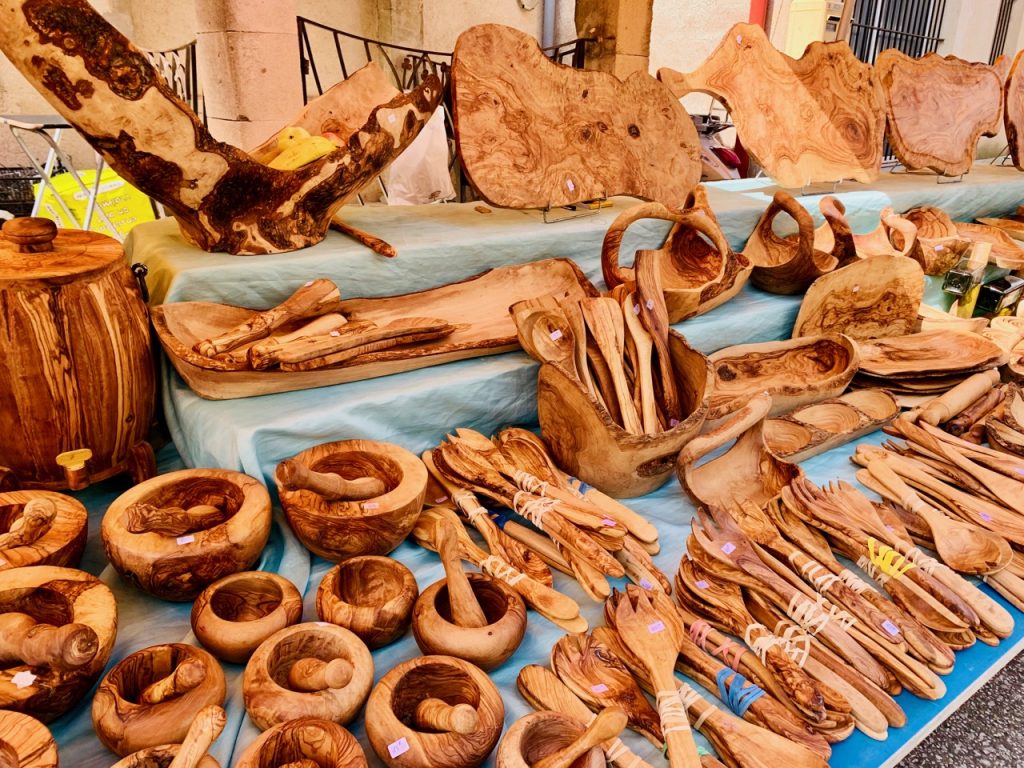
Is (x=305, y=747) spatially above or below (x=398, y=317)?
below

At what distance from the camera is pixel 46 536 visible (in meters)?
1.00

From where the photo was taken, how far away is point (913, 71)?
9.02ft

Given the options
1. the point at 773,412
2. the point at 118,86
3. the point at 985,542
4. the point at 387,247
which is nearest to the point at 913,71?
the point at 773,412

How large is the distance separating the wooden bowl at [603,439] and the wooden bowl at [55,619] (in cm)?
82

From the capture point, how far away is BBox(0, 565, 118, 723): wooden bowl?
80 centimetres

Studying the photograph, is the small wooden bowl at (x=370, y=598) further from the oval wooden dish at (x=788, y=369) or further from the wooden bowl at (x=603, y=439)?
the oval wooden dish at (x=788, y=369)

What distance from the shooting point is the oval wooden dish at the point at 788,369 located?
5.63 feet

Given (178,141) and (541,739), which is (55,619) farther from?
(178,141)

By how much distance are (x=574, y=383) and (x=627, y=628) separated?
1.62ft

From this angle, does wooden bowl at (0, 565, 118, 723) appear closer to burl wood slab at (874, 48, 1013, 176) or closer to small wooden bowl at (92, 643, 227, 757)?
small wooden bowl at (92, 643, 227, 757)

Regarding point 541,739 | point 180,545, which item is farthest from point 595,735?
point 180,545

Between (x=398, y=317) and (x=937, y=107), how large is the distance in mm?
2561

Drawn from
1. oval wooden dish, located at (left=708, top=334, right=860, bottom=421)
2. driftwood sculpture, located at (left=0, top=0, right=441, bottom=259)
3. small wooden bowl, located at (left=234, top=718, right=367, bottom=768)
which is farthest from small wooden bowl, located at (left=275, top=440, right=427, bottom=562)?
oval wooden dish, located at (left=708, top=334, right=860, bottom=421)

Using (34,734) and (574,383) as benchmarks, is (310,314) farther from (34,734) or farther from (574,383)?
(34,734)
